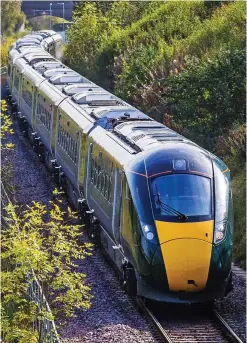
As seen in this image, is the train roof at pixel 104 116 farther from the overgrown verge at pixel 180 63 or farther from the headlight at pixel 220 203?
the overgrown verge at pixel 180 63

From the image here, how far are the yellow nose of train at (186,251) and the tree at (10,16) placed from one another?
55105mm

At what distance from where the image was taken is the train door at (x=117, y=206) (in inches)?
543

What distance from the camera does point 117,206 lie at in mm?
14023

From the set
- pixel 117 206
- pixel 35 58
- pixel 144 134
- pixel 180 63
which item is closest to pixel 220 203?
pixel 117 206

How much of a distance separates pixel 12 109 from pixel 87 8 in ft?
42.5

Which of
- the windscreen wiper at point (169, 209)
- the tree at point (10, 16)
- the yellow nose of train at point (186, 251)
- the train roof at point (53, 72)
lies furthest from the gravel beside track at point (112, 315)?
the tree at point (10, 16)

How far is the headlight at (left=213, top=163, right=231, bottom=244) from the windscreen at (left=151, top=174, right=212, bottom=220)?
135 mm

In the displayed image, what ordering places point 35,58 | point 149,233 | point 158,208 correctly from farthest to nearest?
point 35,58
point 158,208
point 149,233

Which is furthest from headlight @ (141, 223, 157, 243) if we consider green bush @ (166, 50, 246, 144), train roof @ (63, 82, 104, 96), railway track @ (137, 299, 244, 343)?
green bush @ (166, 50, 246, 144)

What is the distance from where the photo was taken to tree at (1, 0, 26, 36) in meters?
66.1

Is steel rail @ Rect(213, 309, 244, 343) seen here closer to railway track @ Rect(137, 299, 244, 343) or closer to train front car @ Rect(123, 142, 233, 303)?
railway track @ Rect(137, 299, 244, 343)

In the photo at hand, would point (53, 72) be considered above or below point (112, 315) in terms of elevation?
above

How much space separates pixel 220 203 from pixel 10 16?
56659mm

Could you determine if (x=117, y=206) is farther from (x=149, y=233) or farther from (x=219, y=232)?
(x=219, y=232)
